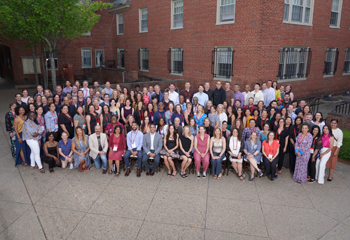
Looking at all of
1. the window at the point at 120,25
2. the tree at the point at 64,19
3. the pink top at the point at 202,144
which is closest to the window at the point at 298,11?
the pink top at the point at 202,144

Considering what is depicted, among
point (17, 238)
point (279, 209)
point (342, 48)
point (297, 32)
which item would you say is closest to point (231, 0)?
point (297, 32)

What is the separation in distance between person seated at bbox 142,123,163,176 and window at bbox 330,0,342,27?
48.1ft

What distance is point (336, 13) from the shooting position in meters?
16.0

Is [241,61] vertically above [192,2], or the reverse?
[192,2]

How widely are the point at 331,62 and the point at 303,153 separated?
12592mm

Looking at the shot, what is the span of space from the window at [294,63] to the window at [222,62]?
102 inches

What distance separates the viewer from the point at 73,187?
6.79 m

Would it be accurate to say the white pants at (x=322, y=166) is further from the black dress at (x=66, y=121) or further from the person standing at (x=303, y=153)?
the black dress at (x=66, y=121)

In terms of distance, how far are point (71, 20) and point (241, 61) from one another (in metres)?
10.4

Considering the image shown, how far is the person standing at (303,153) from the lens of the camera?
23.3 feet

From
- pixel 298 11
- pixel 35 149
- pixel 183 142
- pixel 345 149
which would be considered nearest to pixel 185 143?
pixel 183 142

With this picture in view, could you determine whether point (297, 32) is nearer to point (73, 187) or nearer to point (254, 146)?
point (254, 146)

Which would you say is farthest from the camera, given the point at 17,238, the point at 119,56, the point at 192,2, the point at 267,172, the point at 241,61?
the point at 119,56

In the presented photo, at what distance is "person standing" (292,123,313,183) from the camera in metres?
7.11
